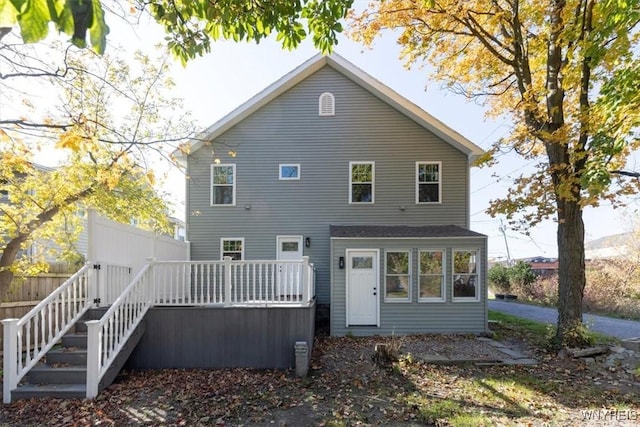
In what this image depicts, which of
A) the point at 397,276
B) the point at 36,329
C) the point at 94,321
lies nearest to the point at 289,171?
the point at 397,276

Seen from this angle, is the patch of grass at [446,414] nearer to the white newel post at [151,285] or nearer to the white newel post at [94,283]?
the white newel post at [151,285]

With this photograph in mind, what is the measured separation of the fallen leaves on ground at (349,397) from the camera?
460 centimetres

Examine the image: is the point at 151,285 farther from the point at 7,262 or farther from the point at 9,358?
the point at 7,262

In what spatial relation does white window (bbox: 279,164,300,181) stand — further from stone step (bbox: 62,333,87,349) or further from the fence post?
stone step (bbox: 62,333,87,349)

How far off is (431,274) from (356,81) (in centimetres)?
665

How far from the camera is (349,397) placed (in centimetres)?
536

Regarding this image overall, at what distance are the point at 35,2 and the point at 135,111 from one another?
8.84 m

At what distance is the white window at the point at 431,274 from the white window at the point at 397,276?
1.26 ft

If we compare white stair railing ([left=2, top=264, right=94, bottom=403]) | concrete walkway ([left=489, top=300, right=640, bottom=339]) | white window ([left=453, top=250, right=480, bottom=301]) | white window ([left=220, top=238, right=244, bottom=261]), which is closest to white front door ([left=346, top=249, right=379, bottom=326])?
white window ([left=453, top=250, right=480, bottom=301])

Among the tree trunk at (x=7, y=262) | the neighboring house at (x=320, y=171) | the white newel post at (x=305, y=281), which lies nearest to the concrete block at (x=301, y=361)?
the white newel post at (x=305, y=281)

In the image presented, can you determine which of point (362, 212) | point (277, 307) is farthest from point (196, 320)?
point (362, 212)

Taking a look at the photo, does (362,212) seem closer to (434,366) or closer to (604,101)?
(434,366)

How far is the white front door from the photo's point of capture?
10.1m

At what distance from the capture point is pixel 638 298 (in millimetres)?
13867
